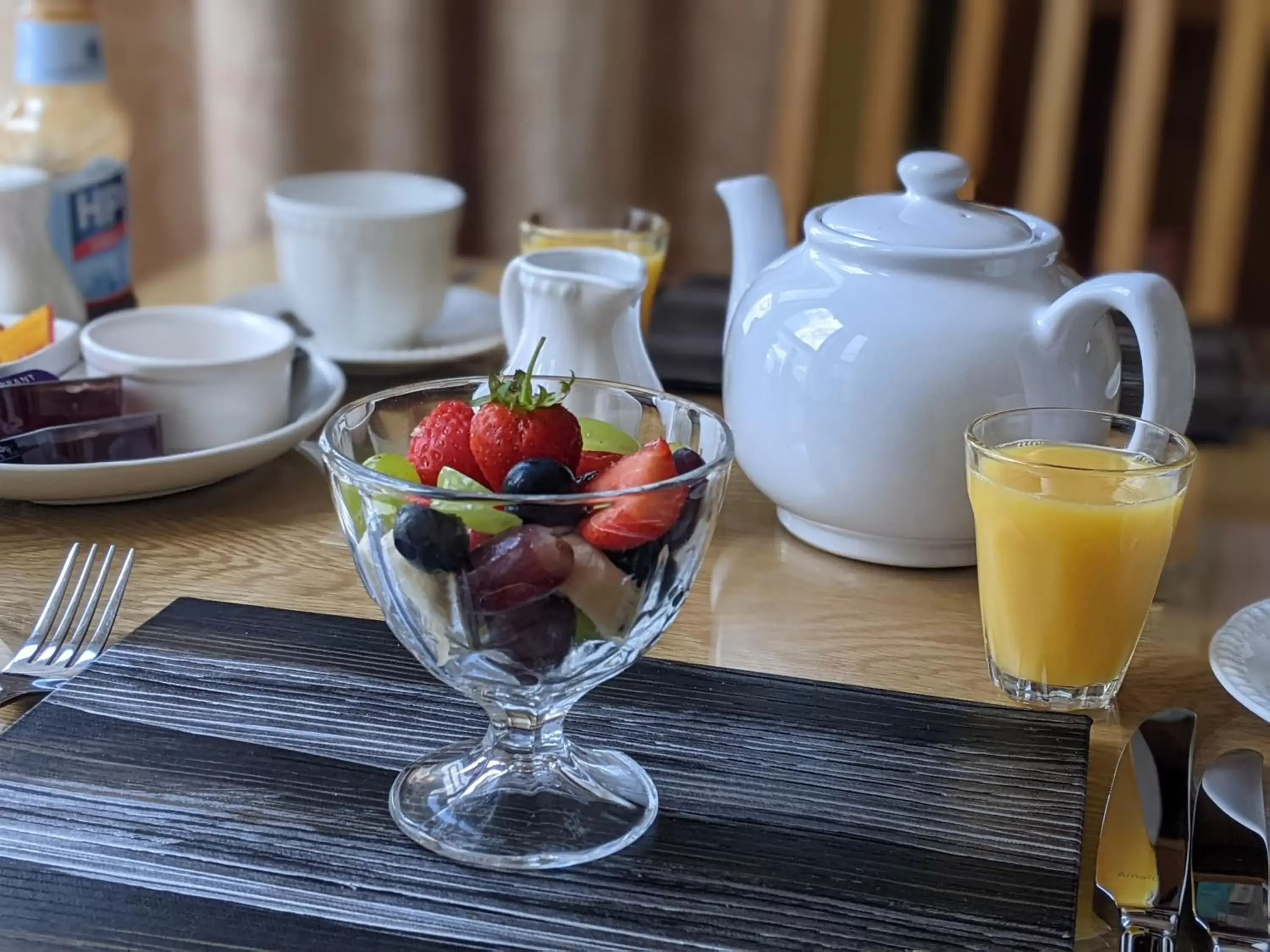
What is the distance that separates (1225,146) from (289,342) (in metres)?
1.34

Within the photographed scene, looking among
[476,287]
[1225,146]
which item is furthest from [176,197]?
[1225,146]

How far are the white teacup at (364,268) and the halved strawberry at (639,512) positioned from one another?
2.12ft

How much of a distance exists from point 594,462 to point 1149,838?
26 cm

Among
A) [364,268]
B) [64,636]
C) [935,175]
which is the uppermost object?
[935,175]

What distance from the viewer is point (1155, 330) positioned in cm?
72

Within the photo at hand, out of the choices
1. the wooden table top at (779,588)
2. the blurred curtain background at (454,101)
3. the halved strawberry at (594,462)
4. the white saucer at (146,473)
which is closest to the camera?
the halved strawberry at (594,462)

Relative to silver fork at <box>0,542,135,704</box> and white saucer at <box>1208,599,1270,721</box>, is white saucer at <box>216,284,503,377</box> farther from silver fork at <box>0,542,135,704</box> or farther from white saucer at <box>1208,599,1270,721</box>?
white saucer at <box>1208,599,1270,721</box>

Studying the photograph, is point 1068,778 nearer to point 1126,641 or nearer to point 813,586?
point 1126,641

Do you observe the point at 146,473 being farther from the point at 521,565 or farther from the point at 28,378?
the point at 521,565

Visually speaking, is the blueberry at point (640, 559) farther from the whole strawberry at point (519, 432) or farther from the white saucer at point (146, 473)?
the white saucer at point (146, 473)

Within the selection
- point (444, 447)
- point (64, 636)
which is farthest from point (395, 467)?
point (64, 636)

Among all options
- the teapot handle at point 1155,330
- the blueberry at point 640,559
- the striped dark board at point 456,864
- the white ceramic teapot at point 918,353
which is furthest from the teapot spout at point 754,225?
the blueberry at point 640,559

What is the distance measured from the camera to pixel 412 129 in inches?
72.3

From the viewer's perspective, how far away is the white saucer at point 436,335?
1.09m
